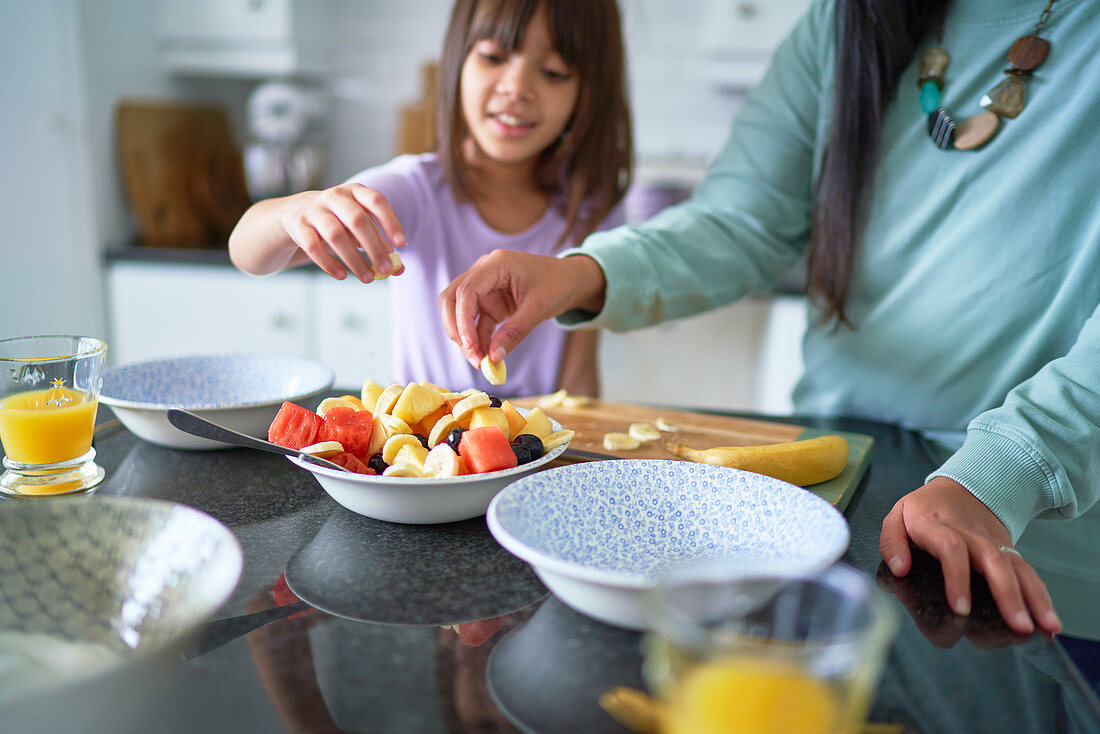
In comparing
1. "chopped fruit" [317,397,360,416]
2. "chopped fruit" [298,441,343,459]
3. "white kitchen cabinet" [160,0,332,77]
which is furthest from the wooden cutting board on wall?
"chopped fruit" [298,441,343,459]

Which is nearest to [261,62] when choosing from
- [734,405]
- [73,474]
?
[734,405]

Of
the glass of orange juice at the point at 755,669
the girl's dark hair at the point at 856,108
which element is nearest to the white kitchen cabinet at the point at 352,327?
the girl's dark hair at the point at 856,108

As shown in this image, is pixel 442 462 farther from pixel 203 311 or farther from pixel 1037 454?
pixel 203 311

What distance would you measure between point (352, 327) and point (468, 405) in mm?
1659

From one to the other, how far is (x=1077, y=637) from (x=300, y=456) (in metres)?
0.89

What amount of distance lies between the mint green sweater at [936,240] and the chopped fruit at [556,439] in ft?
0.94

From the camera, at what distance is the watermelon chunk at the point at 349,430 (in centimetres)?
73

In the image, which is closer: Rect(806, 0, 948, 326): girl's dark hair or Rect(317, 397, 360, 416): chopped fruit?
Rect(317, 397, 360, 416): chopped fruit

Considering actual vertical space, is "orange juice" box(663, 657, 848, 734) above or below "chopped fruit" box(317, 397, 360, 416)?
above

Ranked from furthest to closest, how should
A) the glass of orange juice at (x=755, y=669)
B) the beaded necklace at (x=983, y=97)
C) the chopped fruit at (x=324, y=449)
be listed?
the beaded necklace at (x=983, y=97) < the chopped fruit at (x=324, y=449) < the glass of orange juice at (x=755, y=669)

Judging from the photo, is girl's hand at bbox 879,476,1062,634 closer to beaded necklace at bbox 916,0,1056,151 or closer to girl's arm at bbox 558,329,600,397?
beaded necklace at bbox 916,0,1056,151

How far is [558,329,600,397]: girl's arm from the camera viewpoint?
1.69 metres

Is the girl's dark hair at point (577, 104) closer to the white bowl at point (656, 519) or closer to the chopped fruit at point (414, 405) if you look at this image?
the chopped fruit at point (414, 405)

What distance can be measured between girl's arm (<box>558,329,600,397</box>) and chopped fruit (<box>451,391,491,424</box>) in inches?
36.9
